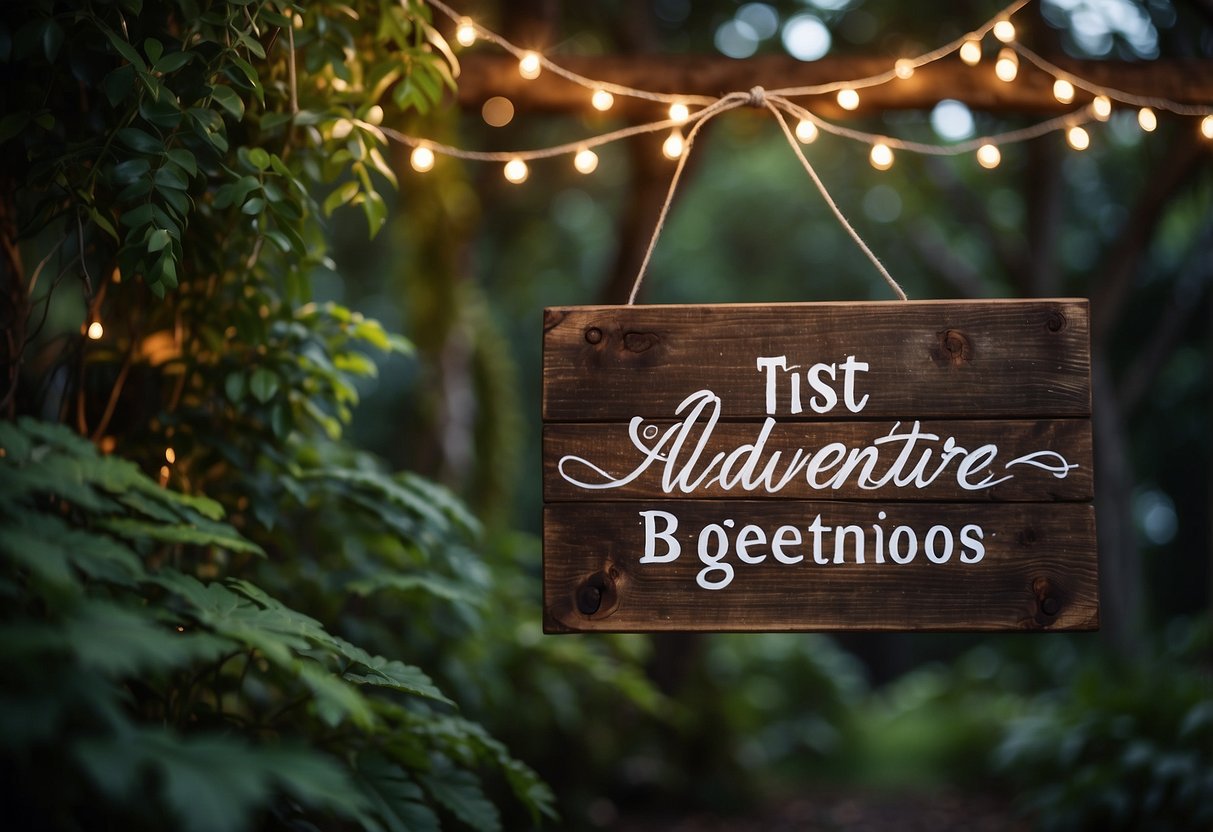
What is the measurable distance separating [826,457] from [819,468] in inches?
1.0

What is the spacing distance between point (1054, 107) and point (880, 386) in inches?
60.2

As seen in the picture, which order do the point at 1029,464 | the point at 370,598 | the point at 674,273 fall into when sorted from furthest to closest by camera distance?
the point at 674,273
the point at 370,598
the point at 1029,464

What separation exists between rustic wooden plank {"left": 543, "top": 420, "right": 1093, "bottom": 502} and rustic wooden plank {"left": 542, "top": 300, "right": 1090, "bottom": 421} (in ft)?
0.09

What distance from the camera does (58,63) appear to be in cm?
172

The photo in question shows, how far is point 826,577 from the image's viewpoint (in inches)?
61.8

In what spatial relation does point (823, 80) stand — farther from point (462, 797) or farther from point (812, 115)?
point (462, 797)

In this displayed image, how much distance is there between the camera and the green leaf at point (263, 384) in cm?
189

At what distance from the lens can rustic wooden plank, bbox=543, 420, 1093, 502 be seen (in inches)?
62.2

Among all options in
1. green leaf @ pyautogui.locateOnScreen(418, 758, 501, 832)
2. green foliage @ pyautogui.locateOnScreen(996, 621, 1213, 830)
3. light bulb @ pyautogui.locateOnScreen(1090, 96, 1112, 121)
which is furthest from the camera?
green foliage @ pyautogui.locateOnScreen(996, 621, 1213, 830)

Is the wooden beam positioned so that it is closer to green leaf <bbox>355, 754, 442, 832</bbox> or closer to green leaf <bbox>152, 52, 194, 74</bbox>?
green leaf <bbox>152, 52, 194, 74</bbox>

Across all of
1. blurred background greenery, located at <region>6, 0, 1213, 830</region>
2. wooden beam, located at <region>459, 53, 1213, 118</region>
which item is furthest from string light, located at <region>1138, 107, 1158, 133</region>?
blurred background greenery, located at <region>6, 0, 1213, 830</region>

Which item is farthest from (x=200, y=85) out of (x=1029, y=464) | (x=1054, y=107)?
(x=1054, y=107)

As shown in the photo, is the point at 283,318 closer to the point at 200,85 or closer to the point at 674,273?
the point at 200,85

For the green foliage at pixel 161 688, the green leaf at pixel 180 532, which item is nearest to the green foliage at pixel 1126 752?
the green foliage at pixel 161 688
